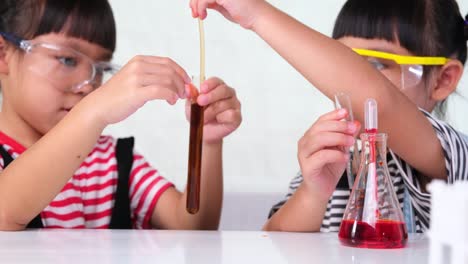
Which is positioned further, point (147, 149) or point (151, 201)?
point (147, 149)

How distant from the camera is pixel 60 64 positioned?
1180 mm

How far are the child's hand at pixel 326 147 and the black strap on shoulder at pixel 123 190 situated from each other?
0.49 meters

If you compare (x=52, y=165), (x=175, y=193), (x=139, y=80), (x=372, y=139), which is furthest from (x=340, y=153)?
(x=175, y=193)

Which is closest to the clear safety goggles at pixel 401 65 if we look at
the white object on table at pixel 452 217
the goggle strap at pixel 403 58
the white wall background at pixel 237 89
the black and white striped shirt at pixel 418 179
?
the goggle strap at pixel 403 58

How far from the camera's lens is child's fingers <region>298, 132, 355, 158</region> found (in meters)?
0.77

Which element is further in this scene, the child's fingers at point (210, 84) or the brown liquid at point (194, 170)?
the child's fingers at point (210, 84)

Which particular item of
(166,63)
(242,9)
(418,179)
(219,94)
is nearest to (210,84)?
(219,94)

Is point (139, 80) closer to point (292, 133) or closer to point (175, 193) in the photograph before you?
point (175, 193)

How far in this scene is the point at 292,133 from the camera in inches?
68.9

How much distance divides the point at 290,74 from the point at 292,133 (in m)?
0.16

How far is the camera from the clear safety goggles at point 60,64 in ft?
3.86

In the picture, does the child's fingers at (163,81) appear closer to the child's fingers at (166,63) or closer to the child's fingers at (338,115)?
the child's fingers at (166,63)

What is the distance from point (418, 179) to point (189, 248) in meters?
0.45

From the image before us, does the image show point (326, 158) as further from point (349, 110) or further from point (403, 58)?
point (403, 58)
